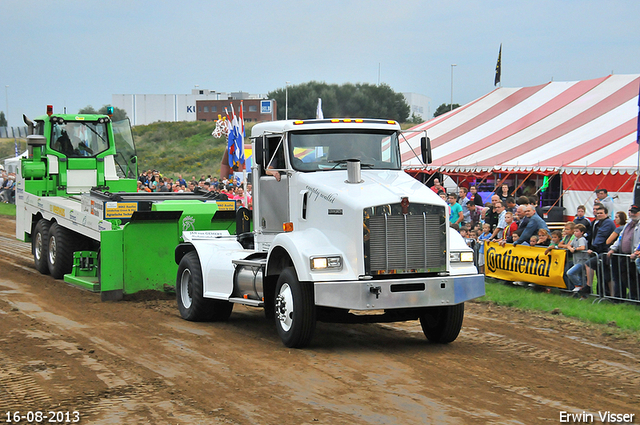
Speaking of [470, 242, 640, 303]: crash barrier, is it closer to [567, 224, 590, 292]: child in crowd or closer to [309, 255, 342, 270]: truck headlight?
[567, 224, 590, 292]: child in crowd

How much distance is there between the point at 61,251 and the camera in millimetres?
14422

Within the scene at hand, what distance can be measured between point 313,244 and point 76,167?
9.57 meters

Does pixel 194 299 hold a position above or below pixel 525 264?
below

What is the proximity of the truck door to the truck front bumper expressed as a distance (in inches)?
63.2

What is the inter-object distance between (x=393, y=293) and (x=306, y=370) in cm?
135

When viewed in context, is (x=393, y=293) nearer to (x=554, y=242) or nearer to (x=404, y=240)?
(x=404, y=240)

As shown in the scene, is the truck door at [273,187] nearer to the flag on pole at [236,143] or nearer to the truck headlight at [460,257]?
the truck headlight at [460,257]

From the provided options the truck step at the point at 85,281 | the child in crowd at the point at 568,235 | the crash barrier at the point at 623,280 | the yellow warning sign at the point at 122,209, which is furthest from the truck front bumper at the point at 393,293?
the truck step at the point at 85,281

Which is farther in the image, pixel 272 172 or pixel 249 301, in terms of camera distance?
pixel 249 301

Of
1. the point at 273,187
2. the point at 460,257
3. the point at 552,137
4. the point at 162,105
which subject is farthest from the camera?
the point at 162,105

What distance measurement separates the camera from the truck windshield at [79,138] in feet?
53.4

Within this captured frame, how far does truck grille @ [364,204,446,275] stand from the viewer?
8.14m

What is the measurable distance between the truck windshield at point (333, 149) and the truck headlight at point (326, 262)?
1435mm

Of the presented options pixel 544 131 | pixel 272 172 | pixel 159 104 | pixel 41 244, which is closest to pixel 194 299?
pixel 272 172
